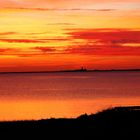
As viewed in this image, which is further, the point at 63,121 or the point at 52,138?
the point at 63,121

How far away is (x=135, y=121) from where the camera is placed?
21.7 metres

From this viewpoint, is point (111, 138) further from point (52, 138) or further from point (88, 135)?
point (52, 138)

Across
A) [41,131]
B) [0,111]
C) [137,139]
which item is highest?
[0,111]

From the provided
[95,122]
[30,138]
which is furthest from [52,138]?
[95,122]

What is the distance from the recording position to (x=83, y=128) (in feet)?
68.4

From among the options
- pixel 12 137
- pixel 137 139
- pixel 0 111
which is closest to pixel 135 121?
pixel 137 139

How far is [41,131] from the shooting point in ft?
68.5

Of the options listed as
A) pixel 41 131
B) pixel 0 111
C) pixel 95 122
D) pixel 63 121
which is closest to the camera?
pixel 41 131

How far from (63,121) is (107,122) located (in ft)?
9.67

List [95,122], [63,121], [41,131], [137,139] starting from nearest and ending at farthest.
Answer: [137,139], [41,131], [95,122], [63,121]

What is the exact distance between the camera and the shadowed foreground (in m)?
19.1

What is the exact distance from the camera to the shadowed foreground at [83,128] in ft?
62.5

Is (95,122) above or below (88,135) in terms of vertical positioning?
above

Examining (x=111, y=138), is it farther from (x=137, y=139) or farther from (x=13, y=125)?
(x=13, y=125)
